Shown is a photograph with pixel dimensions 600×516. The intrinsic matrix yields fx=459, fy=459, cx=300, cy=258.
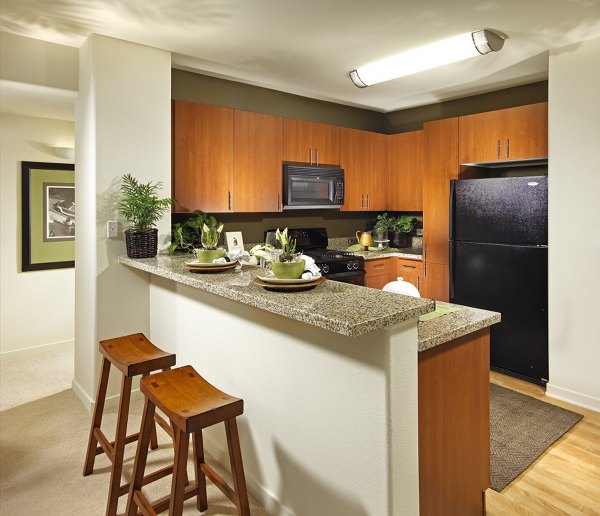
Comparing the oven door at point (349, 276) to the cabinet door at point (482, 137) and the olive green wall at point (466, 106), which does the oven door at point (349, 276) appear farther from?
the olive green wall at point (466, 106)

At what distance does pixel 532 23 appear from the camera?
2.70 meters

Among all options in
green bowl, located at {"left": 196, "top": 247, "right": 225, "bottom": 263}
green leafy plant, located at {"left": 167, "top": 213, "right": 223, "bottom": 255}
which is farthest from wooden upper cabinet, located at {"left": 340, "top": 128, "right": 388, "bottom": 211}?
green bowl, located at {"left": 196, "top": 247, "right": 225, "bottom": 263}

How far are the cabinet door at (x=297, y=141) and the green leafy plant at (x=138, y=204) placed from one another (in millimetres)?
1451

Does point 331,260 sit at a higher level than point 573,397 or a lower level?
higher

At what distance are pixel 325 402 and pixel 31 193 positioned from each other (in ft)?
11.5

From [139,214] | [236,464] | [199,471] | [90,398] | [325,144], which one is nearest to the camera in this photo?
[236,464]

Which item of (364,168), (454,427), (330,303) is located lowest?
(454,427)

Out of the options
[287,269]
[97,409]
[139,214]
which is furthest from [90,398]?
[287,269]

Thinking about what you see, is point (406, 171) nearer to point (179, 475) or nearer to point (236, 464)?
point (236, 464)

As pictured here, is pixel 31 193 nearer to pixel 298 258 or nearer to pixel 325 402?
pixel 298 258

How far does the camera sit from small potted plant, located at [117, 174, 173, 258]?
9.30 ft

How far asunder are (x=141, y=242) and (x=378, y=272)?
2.43 meters

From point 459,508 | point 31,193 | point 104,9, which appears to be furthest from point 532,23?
point 31,193

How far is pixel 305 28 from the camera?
9.03 ft
